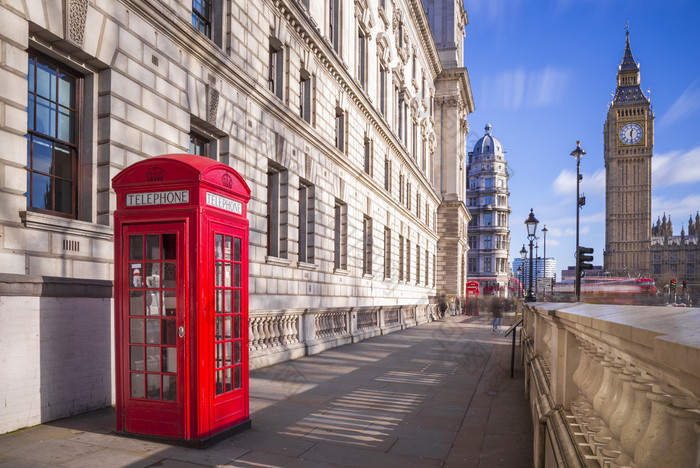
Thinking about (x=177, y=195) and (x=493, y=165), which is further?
(x=493, y=165)

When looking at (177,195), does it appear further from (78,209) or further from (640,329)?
(640,329)

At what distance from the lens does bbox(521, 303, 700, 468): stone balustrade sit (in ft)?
5.46

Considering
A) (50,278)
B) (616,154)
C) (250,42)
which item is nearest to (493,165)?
(616,154)

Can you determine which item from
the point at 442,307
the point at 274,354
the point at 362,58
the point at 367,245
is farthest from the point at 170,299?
the point at 442,307

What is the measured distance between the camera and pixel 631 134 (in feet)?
488

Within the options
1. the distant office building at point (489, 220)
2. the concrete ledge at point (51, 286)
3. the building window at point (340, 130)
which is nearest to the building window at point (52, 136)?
the concrete ledge at point (51, 286)

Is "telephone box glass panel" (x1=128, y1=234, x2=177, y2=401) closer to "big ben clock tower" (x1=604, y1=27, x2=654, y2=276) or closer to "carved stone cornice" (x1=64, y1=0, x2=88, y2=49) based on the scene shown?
"carved stone cornice" (x1=64, y1=0, x2=88, y2=49)

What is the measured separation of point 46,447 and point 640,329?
226 inches

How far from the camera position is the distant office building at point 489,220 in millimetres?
109312

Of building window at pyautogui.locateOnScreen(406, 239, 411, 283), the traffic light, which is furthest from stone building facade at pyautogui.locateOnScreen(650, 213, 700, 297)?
the traffic light

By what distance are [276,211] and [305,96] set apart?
429 cm

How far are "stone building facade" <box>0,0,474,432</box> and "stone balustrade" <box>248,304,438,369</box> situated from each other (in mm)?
394

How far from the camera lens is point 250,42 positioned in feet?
42.3

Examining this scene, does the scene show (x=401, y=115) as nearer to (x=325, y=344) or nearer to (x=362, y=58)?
(x=362, y=58)
